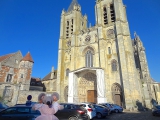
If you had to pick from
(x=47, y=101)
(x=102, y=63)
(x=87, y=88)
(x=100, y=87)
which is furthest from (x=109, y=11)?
(x=47, y=101)

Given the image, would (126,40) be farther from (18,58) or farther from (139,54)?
(18,58)

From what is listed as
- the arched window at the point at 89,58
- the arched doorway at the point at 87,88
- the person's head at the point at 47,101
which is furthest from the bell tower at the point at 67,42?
the person's head at the point at 47,101

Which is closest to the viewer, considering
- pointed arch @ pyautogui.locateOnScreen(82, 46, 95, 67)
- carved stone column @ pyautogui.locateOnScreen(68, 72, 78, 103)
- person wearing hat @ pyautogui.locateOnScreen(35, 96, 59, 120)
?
person wearing hat @ pyautogui.locateOnScreen(35, 96, 59, 120)

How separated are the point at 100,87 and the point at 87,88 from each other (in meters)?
3.66

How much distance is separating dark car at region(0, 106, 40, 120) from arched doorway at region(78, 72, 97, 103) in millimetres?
17041

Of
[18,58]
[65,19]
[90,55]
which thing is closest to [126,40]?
[90,55]

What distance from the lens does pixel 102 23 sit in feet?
83.6

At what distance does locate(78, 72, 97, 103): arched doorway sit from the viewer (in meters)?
21.8

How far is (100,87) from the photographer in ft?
63.7

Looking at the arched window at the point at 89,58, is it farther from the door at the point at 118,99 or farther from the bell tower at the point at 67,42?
the door at the point at 118,99

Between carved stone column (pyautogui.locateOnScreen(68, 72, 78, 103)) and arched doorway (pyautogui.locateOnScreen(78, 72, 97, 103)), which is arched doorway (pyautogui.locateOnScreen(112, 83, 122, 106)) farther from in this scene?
carved stone column (pyautogui.locateOnScreen(68, 72, 78, 103))

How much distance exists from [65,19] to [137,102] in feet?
84.0

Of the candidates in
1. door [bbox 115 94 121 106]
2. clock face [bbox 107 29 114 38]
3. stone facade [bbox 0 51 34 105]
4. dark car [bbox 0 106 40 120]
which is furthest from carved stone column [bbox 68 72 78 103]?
dark car [bbox 0 106 40 120]

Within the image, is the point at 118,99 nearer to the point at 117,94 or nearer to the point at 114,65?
the point at 117,94
